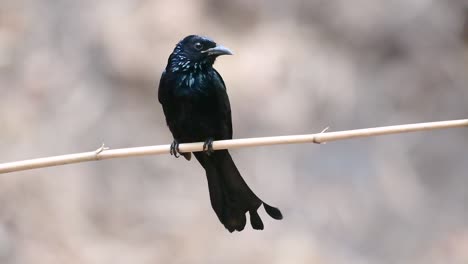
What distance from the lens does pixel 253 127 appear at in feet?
11.5

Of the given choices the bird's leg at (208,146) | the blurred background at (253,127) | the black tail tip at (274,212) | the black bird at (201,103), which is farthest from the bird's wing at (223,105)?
the blurred background at (253,127)

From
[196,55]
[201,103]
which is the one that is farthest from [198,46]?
[201,103]

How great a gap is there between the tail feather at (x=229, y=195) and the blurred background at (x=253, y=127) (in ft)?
3.80

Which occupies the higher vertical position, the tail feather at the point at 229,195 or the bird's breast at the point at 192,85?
the bird's breast at the point at 192,85

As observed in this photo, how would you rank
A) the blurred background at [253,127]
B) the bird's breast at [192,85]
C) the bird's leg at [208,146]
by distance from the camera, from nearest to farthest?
the bird's leg at [208,146] → the bird's breast at [192,85] → the blurred background at [253,127]

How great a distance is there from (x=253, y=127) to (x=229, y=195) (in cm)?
135

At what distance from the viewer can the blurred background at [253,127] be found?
3.32 metres

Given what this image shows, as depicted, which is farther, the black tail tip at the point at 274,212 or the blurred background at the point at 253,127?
the blurred background at the point at 253,127

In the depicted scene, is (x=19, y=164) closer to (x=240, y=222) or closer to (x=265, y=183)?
(x=240, y=222)

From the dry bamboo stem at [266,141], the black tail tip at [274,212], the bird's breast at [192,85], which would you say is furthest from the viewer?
the bird's breast at [192,85]

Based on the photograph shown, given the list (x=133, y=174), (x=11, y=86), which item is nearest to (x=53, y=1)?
(x=11, y=86)

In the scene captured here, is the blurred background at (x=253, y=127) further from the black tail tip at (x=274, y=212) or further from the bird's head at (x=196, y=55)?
the black tail tip at (x=274, y=212)

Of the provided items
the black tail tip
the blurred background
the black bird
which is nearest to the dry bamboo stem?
the black tail tip

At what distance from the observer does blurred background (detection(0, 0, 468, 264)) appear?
10.9ft
